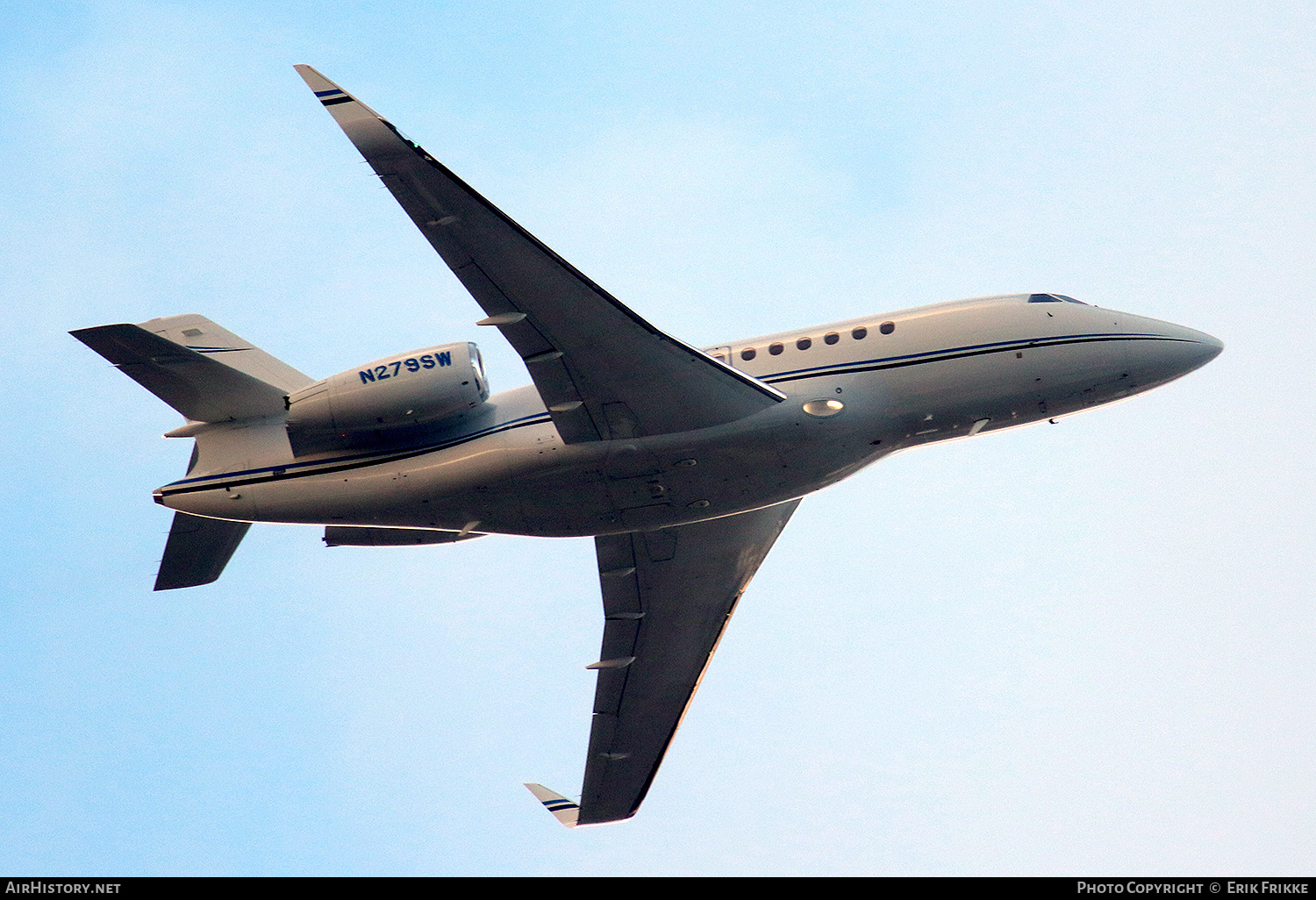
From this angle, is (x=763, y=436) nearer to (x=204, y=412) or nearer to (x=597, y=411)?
(x=597, y=411)

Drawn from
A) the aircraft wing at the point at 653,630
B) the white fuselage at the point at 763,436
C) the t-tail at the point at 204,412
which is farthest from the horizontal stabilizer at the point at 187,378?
the aircraft wing at the point at 653,630

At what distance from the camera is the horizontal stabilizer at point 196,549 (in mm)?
23469

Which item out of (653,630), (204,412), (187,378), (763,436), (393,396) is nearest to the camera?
(763,436)

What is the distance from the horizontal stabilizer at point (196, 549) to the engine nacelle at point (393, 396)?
9.85 ft

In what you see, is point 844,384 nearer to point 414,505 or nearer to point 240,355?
point 414,505

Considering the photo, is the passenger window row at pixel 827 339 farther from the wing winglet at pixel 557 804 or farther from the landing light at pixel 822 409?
the wing winglet at pixel 557 804

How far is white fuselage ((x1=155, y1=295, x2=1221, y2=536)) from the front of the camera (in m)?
21.8

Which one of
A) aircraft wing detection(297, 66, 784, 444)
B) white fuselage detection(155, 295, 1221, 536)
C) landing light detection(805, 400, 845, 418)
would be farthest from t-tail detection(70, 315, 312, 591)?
landing light detection(805, 400, 845, 418)

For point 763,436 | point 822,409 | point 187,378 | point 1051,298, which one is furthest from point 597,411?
point 1051,298

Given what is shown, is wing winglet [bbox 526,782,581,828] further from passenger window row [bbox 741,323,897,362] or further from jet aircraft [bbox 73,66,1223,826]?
passenger window row [bbox 741,323,897,362]

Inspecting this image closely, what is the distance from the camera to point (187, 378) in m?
22.8

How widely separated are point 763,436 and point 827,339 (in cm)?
239

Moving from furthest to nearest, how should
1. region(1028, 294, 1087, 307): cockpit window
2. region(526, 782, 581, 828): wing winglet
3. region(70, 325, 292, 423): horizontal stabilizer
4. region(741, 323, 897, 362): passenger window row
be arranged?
1. region(526, 782, 581, 828): wing winglet
2. region(1028, 294, 1087, 307): cockpit window
3. region(741, 323, 897, 362): passenger window row
4. region(70, 325, 292, 423): horizontal stabilizer

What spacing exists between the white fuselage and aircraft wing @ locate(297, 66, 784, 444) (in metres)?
0.44
